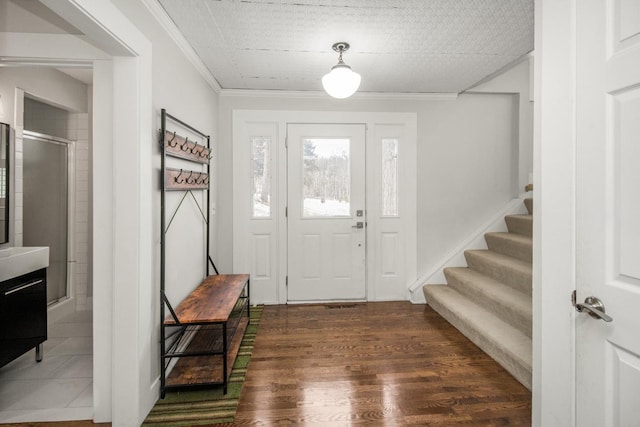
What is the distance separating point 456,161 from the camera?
3.75 meters

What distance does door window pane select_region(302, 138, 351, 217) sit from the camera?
3627 mm

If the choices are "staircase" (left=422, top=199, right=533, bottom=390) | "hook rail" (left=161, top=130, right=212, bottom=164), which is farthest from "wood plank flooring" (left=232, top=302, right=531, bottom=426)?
"hook rail" (left=161, top=130, right=212, bottom=164)

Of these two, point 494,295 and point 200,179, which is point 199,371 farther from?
point 494,295

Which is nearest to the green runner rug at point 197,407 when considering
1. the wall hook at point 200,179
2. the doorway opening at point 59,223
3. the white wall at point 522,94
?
the doorway opening at point 59,223

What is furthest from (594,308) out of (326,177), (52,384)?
(52,384)

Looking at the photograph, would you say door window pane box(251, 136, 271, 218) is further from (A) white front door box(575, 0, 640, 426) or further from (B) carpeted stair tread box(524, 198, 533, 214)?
(B) carpeted stair tread box(524, 198, 533, 214)

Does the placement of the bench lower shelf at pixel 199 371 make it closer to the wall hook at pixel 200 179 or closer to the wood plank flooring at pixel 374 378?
the wood plank flooring at pixel 374 378

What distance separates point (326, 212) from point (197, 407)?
7.54 feet

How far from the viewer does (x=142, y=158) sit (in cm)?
172

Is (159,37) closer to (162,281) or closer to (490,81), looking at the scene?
(162,281)

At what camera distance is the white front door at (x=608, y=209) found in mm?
988

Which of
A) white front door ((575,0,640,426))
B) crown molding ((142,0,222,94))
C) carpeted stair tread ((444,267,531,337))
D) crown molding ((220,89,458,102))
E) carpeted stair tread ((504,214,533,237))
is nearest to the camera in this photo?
white front door ((575,0,640,426))

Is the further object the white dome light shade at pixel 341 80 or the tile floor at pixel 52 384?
the white dome light shade at pixel 341 80

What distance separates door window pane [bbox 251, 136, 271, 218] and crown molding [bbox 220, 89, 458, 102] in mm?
498
